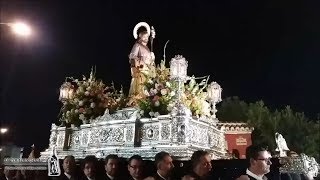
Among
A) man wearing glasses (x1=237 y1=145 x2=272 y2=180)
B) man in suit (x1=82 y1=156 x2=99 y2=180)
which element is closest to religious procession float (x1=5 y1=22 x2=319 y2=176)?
man in suit (x1=82 y1=156 x2=99 y2=180)

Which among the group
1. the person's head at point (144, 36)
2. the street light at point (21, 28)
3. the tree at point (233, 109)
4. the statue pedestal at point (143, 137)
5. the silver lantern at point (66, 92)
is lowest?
the statue pedestal at point (143, 137)

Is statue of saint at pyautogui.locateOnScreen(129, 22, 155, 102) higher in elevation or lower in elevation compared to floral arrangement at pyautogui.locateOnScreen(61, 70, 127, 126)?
higher

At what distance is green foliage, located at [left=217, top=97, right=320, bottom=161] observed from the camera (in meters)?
21.6

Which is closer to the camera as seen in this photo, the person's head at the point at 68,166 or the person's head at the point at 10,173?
the person's head at the point at 68,166

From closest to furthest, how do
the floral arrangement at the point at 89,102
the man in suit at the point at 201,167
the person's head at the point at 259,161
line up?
the person's head at the point at 259,161
the man in suit at the point at 201,167
the floral arrangement at the point at 89,102

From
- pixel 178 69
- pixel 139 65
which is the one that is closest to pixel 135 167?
pixel 178 69

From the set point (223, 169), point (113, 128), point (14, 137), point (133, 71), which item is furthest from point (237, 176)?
point (14, 137)

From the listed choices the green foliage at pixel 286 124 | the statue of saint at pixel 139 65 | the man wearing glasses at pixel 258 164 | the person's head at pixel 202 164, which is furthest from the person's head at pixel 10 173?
the green foliage at pixel 286 124

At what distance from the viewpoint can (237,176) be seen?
4.20 metres

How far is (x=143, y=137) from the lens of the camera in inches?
280

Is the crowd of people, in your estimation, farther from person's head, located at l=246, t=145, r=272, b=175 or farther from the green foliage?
the green foliage

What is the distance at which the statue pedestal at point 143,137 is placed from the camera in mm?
6535

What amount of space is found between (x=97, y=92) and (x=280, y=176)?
5.72 metres

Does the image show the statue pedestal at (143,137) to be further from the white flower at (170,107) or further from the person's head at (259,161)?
the person's head at (259,161)
